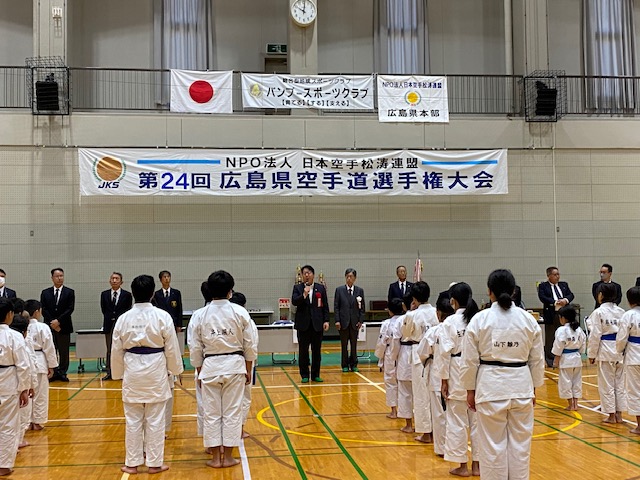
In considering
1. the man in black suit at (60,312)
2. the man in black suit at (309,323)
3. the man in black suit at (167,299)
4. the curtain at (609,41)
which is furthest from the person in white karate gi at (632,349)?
the curtain at (609,41)

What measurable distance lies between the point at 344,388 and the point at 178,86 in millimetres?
8145

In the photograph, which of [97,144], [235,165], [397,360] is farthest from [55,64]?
[397,360]

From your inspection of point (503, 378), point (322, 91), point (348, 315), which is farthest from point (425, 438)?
point (322, 91)

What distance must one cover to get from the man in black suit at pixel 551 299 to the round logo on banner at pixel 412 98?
547cm

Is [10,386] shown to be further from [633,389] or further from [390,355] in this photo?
[633,389]

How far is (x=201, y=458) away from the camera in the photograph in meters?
6.35

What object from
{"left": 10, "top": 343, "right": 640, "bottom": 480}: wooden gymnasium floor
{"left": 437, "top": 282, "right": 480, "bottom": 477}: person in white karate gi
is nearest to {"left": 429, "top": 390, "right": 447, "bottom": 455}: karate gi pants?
{"left": 10, "top": 343, "right": 640, "bottom": 480}: wooden gymnasium floor

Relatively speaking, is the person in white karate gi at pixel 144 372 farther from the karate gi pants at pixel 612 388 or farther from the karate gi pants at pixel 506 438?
the karate gi pants at pixel 612 388

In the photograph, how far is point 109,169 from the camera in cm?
1408

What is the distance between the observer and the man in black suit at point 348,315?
11719 millimetres

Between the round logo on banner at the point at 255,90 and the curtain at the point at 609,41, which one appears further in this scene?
the curtain at the point at 609,41

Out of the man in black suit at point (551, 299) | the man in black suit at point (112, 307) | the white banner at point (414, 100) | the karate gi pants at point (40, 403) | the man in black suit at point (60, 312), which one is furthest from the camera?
the white banner at point (414, 100)

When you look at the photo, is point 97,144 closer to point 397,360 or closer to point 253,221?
point 253,221

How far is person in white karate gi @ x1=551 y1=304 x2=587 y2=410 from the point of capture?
27.9ft
